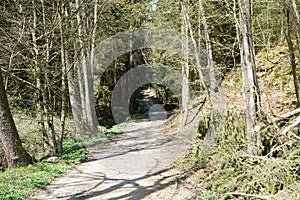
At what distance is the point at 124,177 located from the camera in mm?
6953

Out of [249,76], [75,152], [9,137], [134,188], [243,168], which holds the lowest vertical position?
[134,188]

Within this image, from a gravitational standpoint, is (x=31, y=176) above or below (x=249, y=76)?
below

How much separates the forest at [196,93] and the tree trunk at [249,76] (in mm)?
15

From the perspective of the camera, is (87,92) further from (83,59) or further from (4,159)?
(4,159)

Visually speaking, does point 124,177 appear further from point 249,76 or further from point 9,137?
A: point 249,76

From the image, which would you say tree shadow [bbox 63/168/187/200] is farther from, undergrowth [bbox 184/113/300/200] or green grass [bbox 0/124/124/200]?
green grass [bbox 0/124/124/200]

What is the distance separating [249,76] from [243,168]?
1378 mm

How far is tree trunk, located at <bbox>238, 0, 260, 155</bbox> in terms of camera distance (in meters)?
4.53

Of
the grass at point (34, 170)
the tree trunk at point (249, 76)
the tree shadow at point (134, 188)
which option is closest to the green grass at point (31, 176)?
the grass at point (34, 170)

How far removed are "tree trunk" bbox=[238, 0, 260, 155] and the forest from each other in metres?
0.02

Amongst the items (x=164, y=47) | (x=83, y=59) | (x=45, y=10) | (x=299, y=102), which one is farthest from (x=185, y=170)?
(x=164, y=47)

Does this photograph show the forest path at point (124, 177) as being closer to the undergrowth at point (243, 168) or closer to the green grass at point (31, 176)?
the green grass at point (31, 176)

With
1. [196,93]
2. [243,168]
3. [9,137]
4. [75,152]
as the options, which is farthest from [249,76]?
[196,93]

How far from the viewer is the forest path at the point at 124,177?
19.1 feet
